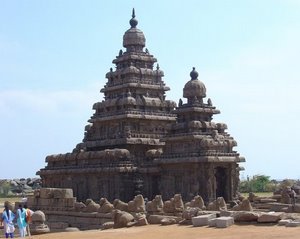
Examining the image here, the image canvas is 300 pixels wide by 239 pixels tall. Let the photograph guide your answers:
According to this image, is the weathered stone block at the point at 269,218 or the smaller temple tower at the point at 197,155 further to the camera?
the smaller temple tower at the point at 197,155

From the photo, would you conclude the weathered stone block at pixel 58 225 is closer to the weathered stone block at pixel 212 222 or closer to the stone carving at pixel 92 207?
the stone carving at pixel 92 207

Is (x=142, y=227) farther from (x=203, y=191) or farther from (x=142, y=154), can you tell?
(x=142, y=154)

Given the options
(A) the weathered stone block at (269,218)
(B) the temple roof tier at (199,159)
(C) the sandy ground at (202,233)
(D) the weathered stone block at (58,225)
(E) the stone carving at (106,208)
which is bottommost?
(D) the weathered stone block at (58,225)

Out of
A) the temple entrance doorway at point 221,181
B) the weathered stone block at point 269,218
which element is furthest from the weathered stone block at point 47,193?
the weathered stone block at point 269,218

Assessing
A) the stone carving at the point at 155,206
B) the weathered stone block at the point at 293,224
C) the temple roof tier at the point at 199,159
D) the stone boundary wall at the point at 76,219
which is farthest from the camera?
the temple roof tier at the point at 199,159

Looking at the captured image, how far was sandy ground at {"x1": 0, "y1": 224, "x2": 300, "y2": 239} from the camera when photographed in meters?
18.0

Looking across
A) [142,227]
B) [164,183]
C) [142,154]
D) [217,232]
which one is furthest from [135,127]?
[217,232]

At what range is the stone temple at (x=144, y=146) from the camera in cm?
4097

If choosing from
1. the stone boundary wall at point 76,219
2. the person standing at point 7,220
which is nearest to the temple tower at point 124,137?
the stone boundary wall at point 76,219

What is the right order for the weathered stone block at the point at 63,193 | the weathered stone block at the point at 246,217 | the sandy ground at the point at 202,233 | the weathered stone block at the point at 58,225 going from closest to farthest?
the sandy ground at the point at 202,233 < the weathered stone block at the point at 246,217 < the weathered stone block at the point at 58,225 < the weathered stone block at the point at 63,193

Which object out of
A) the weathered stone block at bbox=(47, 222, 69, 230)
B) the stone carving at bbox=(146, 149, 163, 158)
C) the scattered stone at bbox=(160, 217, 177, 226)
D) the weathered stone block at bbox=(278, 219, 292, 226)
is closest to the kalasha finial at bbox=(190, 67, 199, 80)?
the stone carving at bbox=(146, 149, 163, 158)

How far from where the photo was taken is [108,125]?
48688 mm

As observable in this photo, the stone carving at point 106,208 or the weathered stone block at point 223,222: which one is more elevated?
the stone carving at point 106,208

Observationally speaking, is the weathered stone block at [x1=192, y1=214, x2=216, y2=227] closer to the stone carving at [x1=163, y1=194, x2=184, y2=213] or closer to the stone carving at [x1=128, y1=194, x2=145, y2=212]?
the stone carving at [x1=163, y1=194, x2=184, y2=213]
